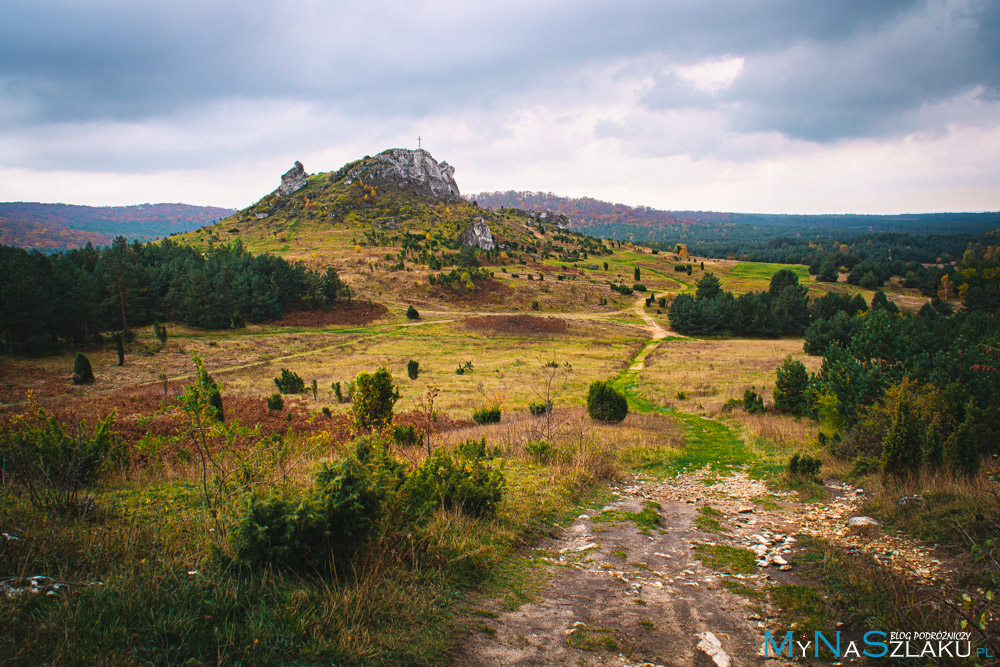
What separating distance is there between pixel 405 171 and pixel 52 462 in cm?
15332

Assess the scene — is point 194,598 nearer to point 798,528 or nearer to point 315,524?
point 315,524

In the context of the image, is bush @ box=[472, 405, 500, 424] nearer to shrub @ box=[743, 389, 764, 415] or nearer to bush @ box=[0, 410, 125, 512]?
shrub @ box=[743, 389, 764, 415]

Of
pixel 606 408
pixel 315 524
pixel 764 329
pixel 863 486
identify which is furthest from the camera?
pixel 764 329

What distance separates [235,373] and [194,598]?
1366 inches

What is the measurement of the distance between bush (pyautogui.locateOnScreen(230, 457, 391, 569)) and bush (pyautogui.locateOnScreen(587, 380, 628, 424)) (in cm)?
1424

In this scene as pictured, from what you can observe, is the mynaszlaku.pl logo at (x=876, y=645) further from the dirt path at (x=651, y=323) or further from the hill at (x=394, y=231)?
the hill at (x=394, y=231)

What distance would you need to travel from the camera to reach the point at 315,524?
3939mm

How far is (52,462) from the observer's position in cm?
544

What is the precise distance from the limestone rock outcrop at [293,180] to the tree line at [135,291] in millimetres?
80446

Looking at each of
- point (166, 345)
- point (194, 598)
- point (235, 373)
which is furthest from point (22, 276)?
point (194, 598)

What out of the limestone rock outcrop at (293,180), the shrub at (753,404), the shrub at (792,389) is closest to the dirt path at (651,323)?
the shrub at (753,404)

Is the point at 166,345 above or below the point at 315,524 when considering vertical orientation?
below

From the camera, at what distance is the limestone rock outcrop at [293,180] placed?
142 metres

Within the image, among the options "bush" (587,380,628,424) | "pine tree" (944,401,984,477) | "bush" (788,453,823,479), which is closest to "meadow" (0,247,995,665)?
"bush" (788,453,823,479)
